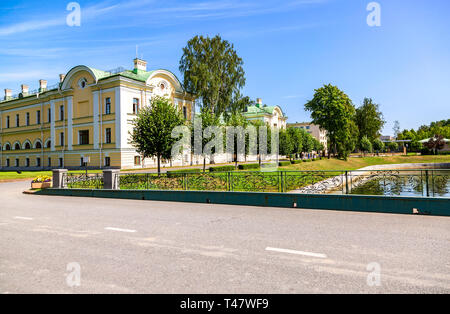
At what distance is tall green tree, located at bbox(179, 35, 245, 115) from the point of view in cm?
3934

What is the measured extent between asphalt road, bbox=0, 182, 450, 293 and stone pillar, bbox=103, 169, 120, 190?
6006 millimetres

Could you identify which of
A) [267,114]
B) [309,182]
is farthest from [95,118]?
[267,114]

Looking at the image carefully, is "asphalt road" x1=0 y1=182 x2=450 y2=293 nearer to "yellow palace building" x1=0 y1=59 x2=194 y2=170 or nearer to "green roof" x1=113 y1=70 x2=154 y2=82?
"yellow palace building" x1=0 y1=59 x2=194 y2=170

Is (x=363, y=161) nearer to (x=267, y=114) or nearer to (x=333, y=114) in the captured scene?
(x=333, y=114)

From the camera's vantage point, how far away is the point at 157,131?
819 inches

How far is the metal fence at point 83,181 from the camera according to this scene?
52.5ft

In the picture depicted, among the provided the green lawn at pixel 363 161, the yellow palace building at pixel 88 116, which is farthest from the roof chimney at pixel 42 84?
the green lawn at pixel 363 161

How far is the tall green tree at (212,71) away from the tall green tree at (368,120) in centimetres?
4372

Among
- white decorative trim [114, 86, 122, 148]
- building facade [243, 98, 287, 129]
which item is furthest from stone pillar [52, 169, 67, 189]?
building facade [243, 98, 287, 129]

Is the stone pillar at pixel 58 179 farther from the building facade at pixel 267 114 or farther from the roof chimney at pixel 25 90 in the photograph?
the building facade at pixel 267 114
